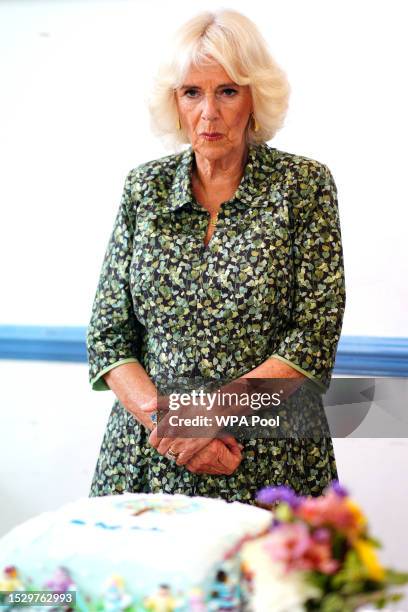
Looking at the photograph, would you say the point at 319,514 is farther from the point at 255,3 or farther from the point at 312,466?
the point at 255,3

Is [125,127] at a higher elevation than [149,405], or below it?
higher

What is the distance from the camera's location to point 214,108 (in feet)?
7.17

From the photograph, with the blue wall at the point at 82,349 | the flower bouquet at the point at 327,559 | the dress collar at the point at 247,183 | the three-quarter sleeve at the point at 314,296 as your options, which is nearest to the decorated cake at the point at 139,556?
the flower bouquet at the point at 327,559

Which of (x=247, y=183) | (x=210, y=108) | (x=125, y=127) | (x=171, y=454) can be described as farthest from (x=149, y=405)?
(x=125, y=127)

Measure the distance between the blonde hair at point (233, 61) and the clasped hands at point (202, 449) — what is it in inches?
27.0

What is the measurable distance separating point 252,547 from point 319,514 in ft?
0.59

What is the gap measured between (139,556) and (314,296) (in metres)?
0.87

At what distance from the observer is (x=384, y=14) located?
3.15 m

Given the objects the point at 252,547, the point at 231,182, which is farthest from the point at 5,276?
the point at 252,547

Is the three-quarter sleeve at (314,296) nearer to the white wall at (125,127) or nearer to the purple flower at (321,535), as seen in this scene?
the purple flower at (321,535)

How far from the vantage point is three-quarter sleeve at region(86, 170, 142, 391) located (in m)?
2.26

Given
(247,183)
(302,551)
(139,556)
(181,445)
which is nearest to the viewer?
(302,551)

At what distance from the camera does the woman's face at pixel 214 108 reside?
7.16 feet

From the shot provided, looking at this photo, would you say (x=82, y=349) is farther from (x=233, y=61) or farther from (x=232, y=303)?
(x=233, y=61)
